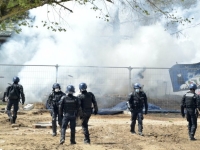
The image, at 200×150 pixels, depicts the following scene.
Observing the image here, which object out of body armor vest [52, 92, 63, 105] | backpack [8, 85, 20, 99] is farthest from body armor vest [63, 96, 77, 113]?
backpack [8, 85, 20, 99]

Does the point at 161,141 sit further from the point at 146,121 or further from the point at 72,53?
the point at 72,53

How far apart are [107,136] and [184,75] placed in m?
7.21

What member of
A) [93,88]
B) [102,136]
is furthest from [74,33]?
[102,136]

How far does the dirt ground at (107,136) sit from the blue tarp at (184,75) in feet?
6.06

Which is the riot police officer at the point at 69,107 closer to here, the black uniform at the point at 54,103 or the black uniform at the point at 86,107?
the black uniform at the point at 86,107

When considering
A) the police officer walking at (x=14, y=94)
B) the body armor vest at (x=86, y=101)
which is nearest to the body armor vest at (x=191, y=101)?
the body armor vest at (x=86, y=101)

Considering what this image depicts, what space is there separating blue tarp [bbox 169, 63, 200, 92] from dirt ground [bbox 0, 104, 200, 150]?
185 cm

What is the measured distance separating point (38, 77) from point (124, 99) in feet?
13.4

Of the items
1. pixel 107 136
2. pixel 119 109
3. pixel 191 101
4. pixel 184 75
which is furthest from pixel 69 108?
pixel 184 75

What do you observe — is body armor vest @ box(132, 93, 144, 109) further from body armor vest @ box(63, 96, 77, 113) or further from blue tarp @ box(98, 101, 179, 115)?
blue tarp @ box(98, 101, 179, 115)

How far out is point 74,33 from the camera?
26.6m

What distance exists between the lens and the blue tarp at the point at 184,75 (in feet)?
59.1

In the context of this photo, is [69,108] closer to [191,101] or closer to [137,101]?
[137,101]

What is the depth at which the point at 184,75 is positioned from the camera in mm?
18125
